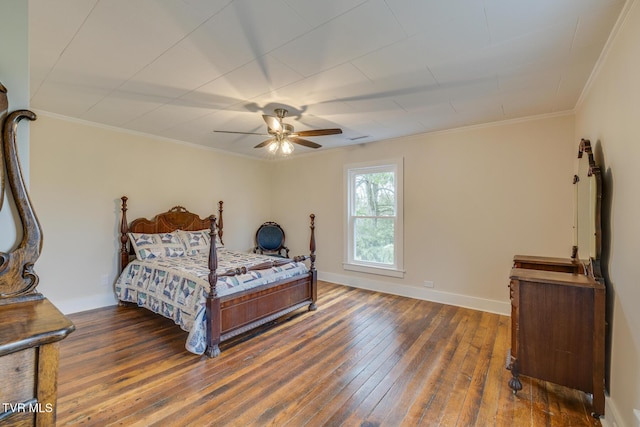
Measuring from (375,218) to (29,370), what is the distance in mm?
4449

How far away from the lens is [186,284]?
304 centimetres

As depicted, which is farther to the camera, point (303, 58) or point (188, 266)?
point (188, 266)

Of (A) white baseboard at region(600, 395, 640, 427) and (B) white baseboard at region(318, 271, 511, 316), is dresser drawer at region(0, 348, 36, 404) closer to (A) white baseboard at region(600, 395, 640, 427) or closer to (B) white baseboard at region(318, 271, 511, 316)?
(A) white baseboard at region(600, 395, 640, 427)

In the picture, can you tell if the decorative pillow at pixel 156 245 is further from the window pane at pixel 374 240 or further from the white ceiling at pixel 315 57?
the window pane at pixel 374 240

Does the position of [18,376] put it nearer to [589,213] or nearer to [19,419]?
[19,419]


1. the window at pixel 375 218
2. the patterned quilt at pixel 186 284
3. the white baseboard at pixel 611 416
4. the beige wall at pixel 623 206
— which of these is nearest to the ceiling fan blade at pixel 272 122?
the patterned quilt at pixel 186 284

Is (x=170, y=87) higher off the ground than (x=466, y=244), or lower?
higher

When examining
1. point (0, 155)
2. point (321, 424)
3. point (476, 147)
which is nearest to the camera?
point (0, 155)

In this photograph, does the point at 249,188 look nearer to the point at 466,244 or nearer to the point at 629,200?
A: the point at 466,244

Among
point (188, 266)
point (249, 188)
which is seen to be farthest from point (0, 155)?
point (249, 188)

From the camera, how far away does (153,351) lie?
274 cm

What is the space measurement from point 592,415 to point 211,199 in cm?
525

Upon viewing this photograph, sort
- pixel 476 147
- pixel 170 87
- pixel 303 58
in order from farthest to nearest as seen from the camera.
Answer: pixel 476 147
pixel 170 87
pixel 303 58

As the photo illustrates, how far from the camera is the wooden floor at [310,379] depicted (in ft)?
6.23
